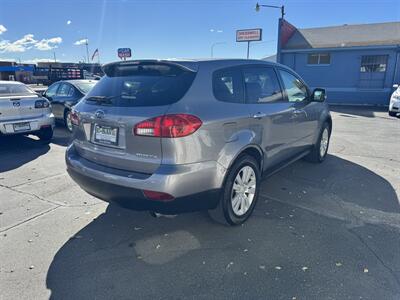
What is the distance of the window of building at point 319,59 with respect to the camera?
18500 mm

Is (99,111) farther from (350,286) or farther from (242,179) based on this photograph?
(350,286)

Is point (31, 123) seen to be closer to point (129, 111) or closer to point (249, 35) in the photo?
point (129, 111)

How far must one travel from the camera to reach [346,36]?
19.1 meters

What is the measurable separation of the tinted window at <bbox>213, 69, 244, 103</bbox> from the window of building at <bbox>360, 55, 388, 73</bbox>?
17288mm

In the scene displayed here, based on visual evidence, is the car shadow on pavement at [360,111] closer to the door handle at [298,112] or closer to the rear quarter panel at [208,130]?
the door handle at [298,112]

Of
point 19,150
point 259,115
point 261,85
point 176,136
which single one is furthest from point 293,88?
point 19,150

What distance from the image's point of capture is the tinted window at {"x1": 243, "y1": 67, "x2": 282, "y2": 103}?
3.48 m

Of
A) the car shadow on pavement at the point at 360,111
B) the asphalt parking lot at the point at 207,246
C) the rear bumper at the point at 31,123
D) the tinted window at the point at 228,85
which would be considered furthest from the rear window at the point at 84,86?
the car shadow on pavement at the point at 360,111

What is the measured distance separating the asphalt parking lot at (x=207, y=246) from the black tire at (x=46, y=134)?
2560 millimetres

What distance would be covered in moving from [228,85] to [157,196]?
1.38 metres

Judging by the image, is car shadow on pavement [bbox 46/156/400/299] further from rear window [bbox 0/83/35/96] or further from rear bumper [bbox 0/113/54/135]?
rear window [bbox 0/83/35/96]

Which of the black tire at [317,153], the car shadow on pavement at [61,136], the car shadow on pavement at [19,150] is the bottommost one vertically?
the car shadow on pavement at [19,150]

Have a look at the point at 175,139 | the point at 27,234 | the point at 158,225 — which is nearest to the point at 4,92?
the point at 27,234

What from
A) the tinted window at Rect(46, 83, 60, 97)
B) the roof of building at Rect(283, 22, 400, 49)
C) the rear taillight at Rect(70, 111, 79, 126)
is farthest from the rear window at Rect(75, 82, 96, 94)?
the roof of building at Rect(283, 22, 400, 49)
